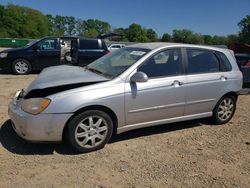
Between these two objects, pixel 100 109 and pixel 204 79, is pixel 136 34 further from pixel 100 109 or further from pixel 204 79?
pixel 100 109

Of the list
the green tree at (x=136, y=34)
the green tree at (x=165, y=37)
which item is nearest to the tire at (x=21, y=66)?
the green tree at (x=165, y=37)

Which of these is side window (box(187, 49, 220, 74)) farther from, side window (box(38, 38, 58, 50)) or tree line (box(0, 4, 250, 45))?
tree line (box(0, 4, 250, 45))

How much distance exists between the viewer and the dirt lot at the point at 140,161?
3725 mm

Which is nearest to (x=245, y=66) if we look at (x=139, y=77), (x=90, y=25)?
(x=139, y=77)

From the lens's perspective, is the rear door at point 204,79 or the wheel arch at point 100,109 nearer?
the wheel arch at point 100,109

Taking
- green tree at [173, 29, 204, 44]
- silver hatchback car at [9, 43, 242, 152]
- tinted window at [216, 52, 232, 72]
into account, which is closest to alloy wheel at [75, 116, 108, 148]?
silver hatchback car at [9, 43, 242, 152]

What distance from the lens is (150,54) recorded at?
4859mm

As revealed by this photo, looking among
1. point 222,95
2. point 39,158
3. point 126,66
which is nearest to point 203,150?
point 222,95

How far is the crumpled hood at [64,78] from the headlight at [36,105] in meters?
0.23

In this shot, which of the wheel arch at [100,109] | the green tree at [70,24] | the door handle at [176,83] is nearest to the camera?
the wheel arch at [100,109]

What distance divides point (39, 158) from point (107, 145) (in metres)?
1.05

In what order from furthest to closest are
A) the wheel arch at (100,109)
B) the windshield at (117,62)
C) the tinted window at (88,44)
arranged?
1. the tinted window at (88,44)
2. the windshield at (117,62)
3. the wheel arch at (100,109)

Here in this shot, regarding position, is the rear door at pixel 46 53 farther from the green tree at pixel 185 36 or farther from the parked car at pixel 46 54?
the green tree at pixel 185 36

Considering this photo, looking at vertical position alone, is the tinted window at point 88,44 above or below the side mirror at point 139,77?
above
